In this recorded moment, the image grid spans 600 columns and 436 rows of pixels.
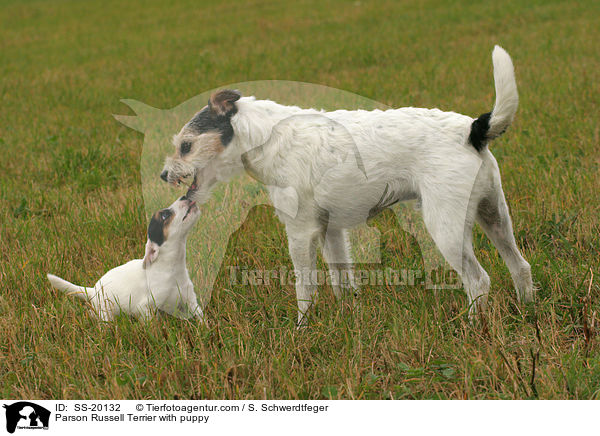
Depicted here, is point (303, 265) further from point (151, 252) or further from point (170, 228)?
point (151, 252)

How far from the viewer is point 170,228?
3.60 meters

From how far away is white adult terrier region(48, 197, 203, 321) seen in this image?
3.62 metres

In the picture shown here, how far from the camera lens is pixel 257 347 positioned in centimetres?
332

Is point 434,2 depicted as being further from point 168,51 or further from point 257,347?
point 257,347

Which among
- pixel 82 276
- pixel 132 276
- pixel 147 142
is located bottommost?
pixel 82 276

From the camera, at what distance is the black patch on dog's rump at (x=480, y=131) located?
308 centimetres

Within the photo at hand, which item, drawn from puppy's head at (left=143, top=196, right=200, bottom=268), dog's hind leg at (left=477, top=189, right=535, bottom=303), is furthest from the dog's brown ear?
dog's hind leg at (left=477, top=189, right=535, bottom=303)

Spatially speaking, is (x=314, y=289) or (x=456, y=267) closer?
(x=456, y=267)

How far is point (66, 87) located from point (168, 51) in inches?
142

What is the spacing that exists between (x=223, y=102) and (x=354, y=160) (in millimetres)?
811

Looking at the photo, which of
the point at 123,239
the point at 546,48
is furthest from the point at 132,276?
the point at 546,48

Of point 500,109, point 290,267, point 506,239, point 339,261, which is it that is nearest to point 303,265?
point 339,261
